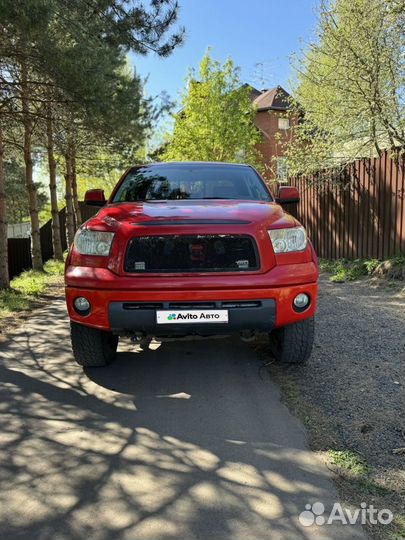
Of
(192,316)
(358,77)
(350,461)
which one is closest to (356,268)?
(358,77)

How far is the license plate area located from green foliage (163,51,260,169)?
22146 millimetres

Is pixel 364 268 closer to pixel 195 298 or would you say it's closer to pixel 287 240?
pixel 287 240

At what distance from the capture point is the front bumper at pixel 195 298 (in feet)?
11.5

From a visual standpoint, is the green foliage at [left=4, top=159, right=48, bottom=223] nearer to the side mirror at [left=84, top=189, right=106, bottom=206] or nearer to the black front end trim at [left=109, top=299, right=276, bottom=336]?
the side mirror at [left=84, top=189, right=106, bottom=206]

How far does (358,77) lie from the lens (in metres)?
9.02

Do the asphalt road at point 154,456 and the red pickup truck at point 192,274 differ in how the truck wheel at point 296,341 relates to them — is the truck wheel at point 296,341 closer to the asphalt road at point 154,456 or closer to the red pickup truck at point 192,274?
the red pickup truck at point 192,274

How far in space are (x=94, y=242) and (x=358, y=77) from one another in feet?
24.2

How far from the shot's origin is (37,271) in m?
12.6

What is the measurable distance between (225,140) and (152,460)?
23779 mm

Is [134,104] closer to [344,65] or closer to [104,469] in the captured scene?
[344,65]

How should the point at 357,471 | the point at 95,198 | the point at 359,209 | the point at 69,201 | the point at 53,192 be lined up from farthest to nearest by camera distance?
the point at 69,201 → the point at 53,192 → the point at 359,209 → the point at 95,198 → the point at 357,471

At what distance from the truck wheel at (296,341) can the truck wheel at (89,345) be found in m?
1.54

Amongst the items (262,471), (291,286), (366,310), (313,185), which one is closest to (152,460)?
(262,471)

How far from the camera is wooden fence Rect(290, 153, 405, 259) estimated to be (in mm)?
9039
